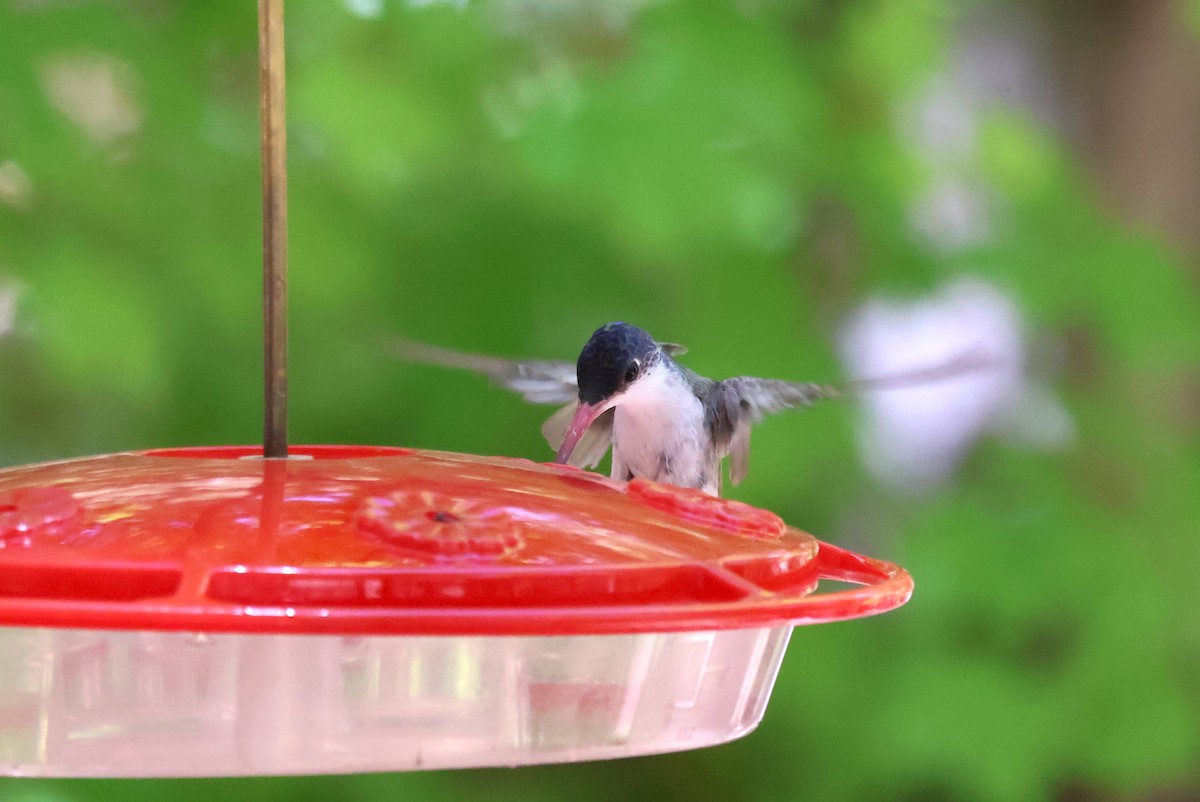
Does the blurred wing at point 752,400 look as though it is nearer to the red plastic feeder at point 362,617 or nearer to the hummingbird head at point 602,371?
the hummingbird head at point 602,371

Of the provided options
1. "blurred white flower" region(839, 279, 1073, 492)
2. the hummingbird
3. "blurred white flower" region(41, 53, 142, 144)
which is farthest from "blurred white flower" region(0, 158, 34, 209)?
"blurred white flower" region(839, 279, 1073, 492)

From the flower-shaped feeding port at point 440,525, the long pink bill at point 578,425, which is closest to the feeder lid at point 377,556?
the flower-shaped feeding port at point 440,525

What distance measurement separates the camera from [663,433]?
7.71 ft

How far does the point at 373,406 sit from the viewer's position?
9.93 ft

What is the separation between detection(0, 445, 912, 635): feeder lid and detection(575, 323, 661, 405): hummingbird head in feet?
2.23

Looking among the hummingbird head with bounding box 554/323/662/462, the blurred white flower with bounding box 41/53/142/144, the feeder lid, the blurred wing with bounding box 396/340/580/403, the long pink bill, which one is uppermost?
the blurred white flower with bounding box 41/53/142/144

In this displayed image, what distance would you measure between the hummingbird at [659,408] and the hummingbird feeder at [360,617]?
0.91 metres

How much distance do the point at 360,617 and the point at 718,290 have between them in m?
2.23

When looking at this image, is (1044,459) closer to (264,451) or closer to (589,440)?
(589,440)

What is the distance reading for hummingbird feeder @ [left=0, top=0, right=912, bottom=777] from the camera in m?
1.00

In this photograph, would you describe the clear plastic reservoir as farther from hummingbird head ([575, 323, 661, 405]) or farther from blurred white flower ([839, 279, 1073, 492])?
blurred white flower ([839, 279, 1073, 492])

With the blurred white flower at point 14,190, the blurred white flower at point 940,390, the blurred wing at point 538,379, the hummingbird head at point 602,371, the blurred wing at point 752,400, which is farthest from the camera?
the blurred white flower at point 940,390

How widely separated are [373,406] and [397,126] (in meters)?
0.69

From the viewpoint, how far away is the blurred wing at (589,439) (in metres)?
2.41
